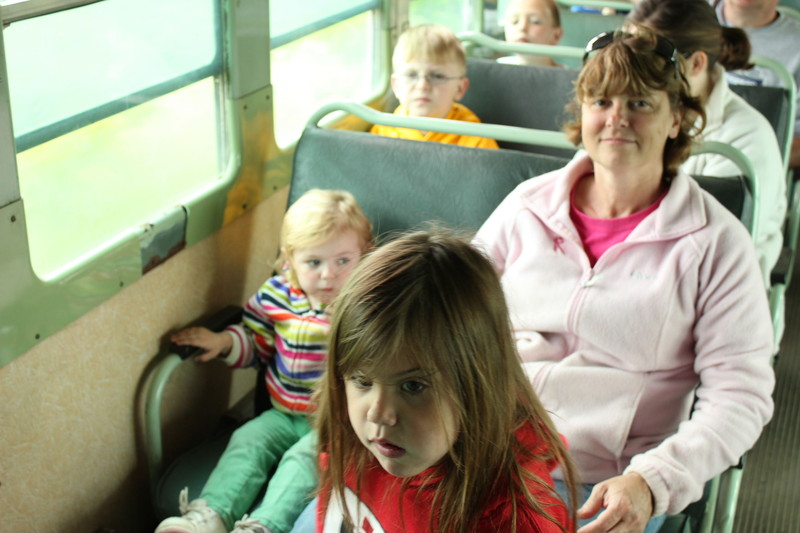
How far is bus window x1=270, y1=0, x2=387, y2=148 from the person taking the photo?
2.86 metres

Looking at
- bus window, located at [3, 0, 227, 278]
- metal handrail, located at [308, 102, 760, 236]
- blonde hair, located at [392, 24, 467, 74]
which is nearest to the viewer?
bus window, located at [3, 0, 227, 278]

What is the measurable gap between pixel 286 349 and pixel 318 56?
Answer: 1.21m

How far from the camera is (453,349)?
1166mm

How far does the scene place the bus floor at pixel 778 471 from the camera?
275cm

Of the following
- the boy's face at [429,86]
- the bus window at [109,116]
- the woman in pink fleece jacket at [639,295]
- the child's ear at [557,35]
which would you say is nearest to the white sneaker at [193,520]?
the bus window at [109,116]

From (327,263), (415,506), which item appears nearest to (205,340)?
(327,263)

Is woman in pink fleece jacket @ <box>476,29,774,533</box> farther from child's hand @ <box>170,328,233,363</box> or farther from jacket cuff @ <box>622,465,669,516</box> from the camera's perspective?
child's hand @ <box>170,328,233,363</box>

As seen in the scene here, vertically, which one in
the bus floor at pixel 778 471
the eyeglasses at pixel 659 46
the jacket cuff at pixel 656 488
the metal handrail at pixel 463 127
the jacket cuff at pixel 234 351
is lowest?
the bus floor at pixel 778 471

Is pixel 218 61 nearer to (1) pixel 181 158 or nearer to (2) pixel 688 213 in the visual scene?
(1) pixel 181 158

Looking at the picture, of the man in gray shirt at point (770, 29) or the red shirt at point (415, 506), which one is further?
the man in gray shirt at point (770, 29)

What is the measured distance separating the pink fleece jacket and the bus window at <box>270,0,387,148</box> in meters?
1.15

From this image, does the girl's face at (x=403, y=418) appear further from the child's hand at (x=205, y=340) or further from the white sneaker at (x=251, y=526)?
the child's hand at (x=205, y=340)

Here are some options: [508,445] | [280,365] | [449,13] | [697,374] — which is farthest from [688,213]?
[449,13]

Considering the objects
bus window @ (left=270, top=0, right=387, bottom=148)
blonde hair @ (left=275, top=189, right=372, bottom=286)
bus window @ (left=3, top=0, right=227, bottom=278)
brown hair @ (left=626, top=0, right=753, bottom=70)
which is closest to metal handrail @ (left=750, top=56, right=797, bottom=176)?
brown hair @ (left=626, top=0, right=753, bottom=70)
